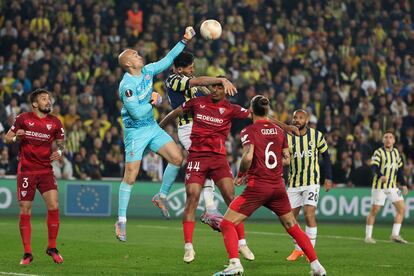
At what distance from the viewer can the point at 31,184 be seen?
47.6 ft

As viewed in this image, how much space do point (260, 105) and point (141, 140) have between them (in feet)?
7.80

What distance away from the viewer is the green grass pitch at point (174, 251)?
1394cm

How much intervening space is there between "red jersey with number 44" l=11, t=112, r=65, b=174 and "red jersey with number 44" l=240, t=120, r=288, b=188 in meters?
3.38

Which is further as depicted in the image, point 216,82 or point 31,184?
point 31,184

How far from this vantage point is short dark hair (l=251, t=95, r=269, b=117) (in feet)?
41.2

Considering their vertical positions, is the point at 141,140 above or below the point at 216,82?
below

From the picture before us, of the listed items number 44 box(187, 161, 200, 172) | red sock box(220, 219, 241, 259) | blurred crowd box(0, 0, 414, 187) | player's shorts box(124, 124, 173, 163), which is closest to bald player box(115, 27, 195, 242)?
player's shorts box(124, 124, 173, 163)

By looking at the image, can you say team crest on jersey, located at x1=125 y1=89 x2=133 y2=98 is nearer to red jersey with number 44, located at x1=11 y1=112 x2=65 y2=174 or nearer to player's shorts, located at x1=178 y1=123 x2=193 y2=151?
player's shorts, located at x1=178 y1=123 x2=193 y2=151

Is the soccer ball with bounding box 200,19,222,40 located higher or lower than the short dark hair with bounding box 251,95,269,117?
higher

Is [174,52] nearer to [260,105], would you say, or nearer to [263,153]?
[260,105]

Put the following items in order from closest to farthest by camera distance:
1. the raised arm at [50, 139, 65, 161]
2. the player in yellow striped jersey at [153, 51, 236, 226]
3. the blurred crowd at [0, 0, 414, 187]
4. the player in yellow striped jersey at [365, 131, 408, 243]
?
the player in yellow striped jersey at [153, 51, 236, 226] < the raised arm at [50, 139, 65, 161] < the player in yellow striped jersey at [365, 131, 408, 243] < the blurred crowd at [0, 0, 414, 187]

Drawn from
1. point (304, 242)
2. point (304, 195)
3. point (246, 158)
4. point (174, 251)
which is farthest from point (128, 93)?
point (304, 195)

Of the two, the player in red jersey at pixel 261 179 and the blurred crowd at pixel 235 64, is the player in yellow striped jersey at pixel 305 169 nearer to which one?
the player in red jersey at pixel 261 179

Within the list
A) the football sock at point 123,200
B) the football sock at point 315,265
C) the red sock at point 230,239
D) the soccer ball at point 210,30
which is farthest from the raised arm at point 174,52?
the football sock at point 315,265
